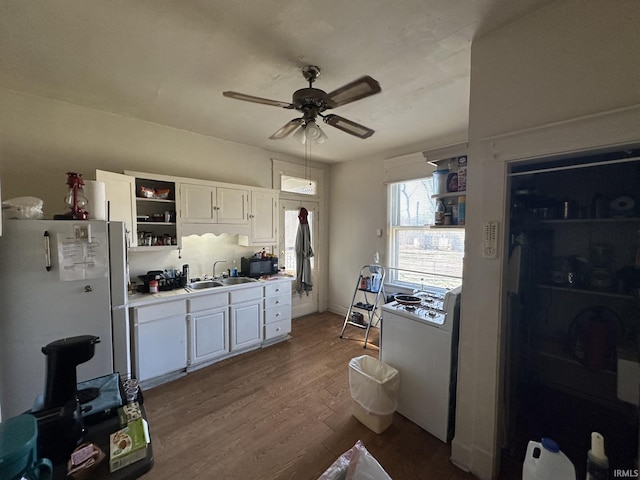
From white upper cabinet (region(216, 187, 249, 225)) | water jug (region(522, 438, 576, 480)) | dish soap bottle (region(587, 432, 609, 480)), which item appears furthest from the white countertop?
dish soap bottle (region(587, 432, 609, 480))

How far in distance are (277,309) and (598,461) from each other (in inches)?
119


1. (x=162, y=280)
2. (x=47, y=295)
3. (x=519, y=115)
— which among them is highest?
(x=519, y=115)

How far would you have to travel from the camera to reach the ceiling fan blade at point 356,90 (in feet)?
4.72

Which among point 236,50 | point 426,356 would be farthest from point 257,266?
point 236,50

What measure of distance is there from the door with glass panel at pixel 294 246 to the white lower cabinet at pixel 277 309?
0.68 meters

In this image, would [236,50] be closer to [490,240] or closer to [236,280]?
[490,240]

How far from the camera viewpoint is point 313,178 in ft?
14.9

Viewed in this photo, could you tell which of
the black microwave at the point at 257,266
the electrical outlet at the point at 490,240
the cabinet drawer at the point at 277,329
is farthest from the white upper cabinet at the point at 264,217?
the electrical outlet at the point at 490,240

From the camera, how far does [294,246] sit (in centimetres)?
434

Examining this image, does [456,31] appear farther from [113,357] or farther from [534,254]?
[113,357]

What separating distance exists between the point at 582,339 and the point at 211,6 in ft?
9.98

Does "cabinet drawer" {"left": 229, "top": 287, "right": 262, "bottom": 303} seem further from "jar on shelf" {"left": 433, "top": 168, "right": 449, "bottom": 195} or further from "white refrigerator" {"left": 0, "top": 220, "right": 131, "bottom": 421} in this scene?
"jar on shelf" {"left": 433, "top": 168, "right": 449, "bottom": 195}

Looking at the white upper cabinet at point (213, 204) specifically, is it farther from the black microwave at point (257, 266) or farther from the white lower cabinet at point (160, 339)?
the white lower cabinet at point (160, 339)

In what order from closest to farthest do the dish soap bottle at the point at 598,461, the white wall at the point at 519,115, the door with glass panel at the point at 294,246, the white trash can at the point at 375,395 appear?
the dish soap bottle at the point at 598,461 → the white wall at the point at 519,115 → the white trash can at the point at 375,395 → the door with glass panel at the point at 294,246
